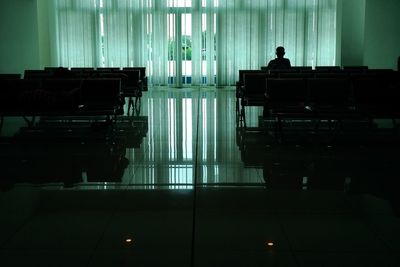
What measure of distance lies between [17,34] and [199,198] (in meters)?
12.9

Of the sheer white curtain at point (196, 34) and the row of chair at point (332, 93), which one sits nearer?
the row of chair at point (332, 93)

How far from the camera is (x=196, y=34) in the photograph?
18.6 metres

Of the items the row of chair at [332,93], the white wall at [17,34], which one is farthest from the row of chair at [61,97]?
the white wall at [17,34]

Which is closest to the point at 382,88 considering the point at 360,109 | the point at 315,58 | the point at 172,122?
the point at 360,109

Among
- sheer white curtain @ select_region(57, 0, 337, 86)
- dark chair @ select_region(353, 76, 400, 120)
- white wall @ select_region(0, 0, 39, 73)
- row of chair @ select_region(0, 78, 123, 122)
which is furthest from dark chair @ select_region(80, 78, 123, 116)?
sheer white curtain @ select_region(57, 0, 337, 86)

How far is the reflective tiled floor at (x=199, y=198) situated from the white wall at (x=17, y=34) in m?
8.40

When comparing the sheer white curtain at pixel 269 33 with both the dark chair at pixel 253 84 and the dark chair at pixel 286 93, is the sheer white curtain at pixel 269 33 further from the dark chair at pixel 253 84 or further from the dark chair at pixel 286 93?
the dark chair at pixel 286 93

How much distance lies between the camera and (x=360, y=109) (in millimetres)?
7367

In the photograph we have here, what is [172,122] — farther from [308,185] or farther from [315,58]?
[315,58]

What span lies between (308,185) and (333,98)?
11.3 feet

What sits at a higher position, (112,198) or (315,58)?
(315,58)

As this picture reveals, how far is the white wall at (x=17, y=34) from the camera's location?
1540 centimetres

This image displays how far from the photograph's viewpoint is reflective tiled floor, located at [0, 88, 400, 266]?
3.14m

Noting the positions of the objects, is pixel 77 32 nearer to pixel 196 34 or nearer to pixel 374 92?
pixel 196 34
